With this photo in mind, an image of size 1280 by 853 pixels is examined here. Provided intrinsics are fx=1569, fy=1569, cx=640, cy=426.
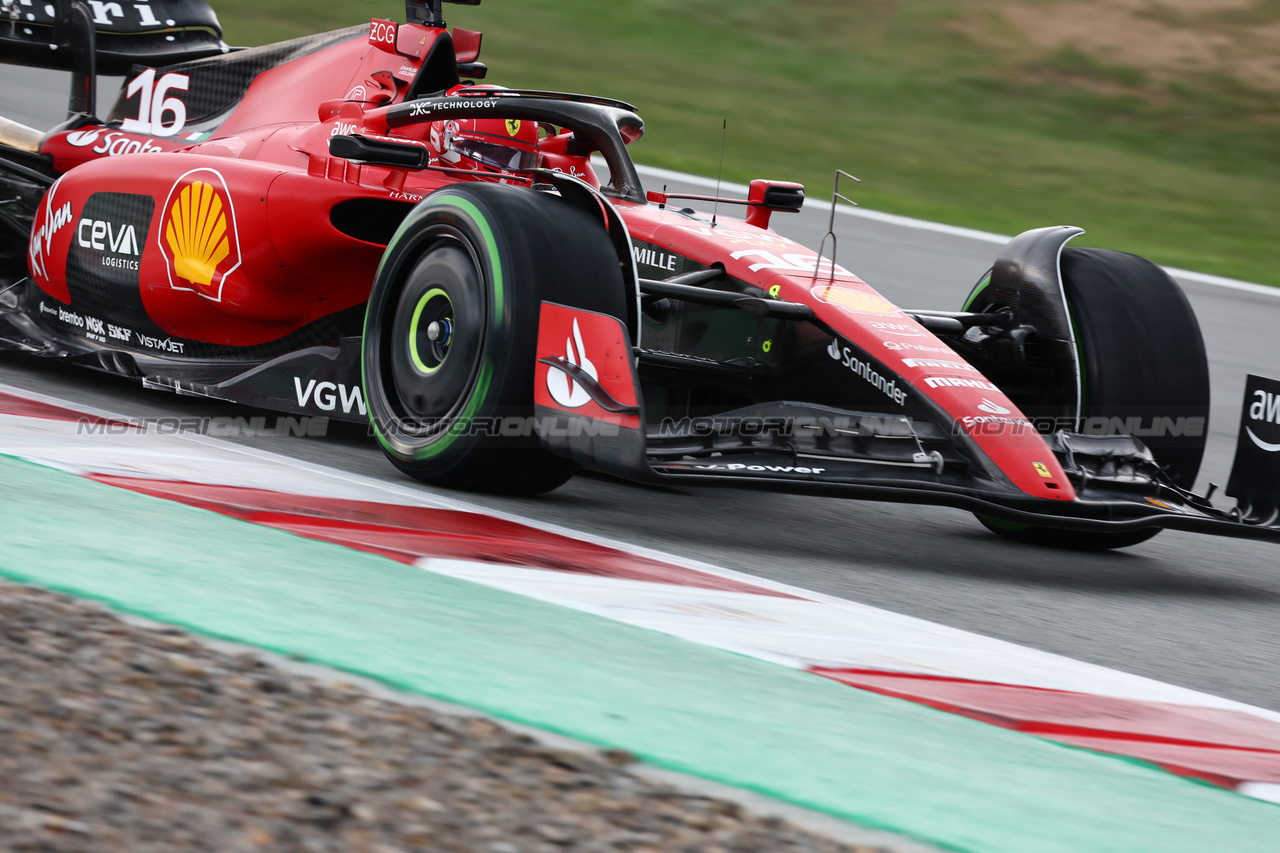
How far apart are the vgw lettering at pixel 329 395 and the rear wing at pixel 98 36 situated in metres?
2.45

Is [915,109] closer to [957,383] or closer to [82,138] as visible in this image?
[82,138]

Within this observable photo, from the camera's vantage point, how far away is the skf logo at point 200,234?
18.5ft

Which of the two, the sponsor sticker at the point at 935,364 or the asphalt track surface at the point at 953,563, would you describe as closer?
Result: the asphalt track surface at the point at 953,563

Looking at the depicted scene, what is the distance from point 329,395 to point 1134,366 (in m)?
2.71

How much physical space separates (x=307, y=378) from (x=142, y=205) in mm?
1153

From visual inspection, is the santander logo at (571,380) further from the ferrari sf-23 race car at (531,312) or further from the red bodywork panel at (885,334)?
the red bodywork panel at (885,334)

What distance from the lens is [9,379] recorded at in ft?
20.4

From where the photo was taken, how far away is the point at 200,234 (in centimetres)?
572

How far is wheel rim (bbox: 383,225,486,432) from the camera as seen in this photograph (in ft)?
14.9

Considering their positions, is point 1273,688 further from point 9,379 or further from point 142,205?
point 9,379

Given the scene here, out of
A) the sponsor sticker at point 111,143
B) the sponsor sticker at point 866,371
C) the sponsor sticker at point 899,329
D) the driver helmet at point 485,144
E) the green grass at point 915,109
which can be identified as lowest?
the sponsor sticker at point 866,371

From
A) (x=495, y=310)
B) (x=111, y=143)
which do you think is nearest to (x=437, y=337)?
(x=495, y=310)
